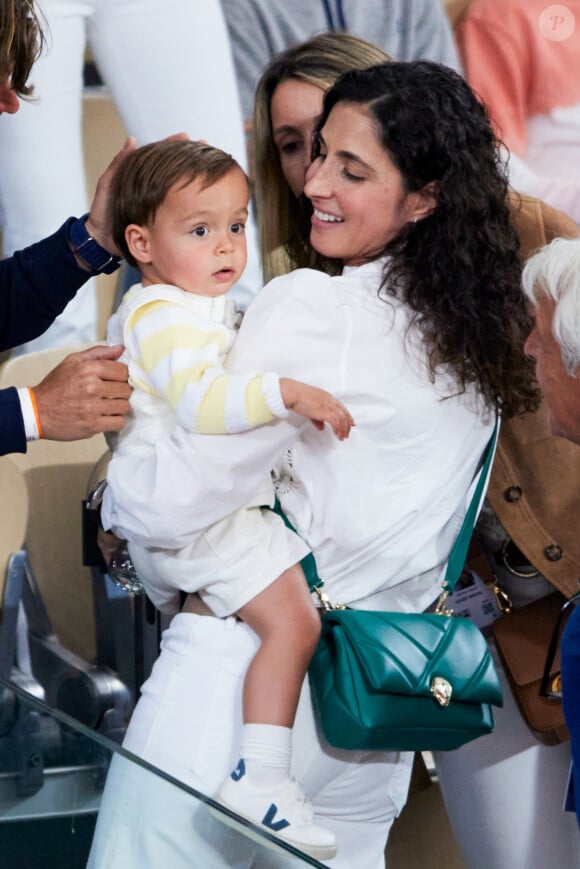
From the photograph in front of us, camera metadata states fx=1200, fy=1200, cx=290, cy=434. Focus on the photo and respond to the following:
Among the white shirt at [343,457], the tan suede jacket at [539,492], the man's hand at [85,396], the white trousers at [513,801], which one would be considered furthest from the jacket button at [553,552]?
the man's hand at [85,396]

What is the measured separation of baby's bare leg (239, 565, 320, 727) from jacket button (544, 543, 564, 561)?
65 cm

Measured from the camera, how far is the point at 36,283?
2.25 metres

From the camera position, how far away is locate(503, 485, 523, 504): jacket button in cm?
225

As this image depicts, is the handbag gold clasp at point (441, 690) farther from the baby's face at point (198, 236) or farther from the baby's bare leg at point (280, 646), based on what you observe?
the baby's face at point (198, 236)

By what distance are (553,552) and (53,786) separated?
123 centimetres

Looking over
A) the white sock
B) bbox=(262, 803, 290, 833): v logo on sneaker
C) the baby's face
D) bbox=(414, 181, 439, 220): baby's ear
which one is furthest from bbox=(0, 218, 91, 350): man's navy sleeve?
bbox=(262, 803, 290, 833): v logo on sneaker

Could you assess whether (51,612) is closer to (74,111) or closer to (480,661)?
(74,111)

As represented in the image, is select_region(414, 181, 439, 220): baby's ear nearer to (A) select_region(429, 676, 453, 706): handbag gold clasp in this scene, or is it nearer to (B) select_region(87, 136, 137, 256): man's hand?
(B) select_region(87, 136, 137, 256): man's hand

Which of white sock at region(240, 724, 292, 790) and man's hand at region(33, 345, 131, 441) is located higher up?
man's hand at region(33, 345, 131, 441)

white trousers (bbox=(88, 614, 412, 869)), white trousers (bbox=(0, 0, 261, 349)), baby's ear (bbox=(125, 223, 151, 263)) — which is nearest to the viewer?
white trousers (bbox=(88, 614, 412, 869))

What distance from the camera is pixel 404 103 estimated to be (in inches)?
73.4

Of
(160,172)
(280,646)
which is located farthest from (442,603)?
(160,172)

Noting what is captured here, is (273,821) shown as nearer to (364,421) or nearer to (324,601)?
(324,601)

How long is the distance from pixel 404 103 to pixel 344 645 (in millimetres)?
836
